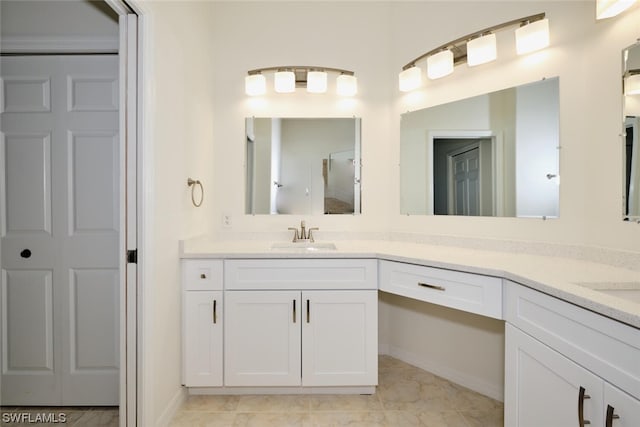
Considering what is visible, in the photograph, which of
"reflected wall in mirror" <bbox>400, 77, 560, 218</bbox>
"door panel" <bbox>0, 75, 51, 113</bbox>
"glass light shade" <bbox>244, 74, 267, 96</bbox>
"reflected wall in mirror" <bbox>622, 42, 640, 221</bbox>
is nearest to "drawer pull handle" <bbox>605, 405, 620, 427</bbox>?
"reflected wall in mirror" <bbox>622, 42, 640, 221</bbox>

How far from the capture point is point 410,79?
7.13 feet

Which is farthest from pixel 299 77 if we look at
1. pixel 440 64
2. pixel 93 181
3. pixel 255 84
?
pixel 93 181

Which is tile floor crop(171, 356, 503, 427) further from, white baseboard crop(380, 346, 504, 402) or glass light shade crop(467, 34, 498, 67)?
glass light shade crop(467, 34, 498, 67)

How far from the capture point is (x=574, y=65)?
5.30ft

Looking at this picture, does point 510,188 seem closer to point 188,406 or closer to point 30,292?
point 188,406

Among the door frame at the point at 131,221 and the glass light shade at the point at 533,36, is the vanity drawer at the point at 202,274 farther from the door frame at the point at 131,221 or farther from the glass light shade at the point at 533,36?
the glass light shade at the point at 533,36

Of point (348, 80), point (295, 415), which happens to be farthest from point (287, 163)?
point (295, 415)

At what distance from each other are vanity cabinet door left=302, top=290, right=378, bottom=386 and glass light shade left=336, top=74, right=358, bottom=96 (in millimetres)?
1402

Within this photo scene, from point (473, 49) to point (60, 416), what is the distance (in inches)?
121

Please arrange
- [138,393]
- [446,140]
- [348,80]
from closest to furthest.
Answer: [138,393], [446,140], [348,80]

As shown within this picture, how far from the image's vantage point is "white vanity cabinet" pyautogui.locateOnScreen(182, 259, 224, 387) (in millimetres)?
1820

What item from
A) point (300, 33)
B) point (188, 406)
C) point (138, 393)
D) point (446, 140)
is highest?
point (300, 33)

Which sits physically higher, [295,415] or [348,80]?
→ [348,80]

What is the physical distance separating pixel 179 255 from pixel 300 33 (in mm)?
1799
